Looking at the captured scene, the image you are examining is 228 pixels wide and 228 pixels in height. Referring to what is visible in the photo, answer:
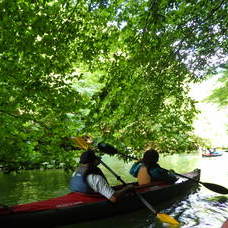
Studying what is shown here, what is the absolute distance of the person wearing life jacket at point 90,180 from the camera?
6.49m

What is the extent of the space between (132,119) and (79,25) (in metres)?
3.18

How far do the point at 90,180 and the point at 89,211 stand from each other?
61 cm

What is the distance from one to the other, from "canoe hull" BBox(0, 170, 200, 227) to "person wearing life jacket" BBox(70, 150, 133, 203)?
24 cm

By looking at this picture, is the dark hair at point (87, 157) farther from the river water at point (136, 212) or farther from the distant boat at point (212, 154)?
the distant boat at point (212, 154)

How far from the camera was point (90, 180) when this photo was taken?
6.52 meters

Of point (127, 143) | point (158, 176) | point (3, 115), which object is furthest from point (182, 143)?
point (3, 115)

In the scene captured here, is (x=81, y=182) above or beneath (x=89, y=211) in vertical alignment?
above

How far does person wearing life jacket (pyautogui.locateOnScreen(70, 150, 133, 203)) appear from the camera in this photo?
6.49 m

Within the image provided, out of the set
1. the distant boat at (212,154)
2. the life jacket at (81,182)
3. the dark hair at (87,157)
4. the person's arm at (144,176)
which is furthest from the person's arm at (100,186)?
the distant boat at (212,154)

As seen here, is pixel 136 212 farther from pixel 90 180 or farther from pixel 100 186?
pixel 90 180

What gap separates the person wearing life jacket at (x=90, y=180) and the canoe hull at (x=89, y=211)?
241 millimetres

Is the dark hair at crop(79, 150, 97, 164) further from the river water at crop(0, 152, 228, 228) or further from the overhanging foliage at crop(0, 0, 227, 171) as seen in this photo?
the overhanging foliage at crop(0, 0, 227, 171)

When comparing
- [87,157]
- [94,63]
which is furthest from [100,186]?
[94,63]

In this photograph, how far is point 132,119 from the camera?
30.5 feet
